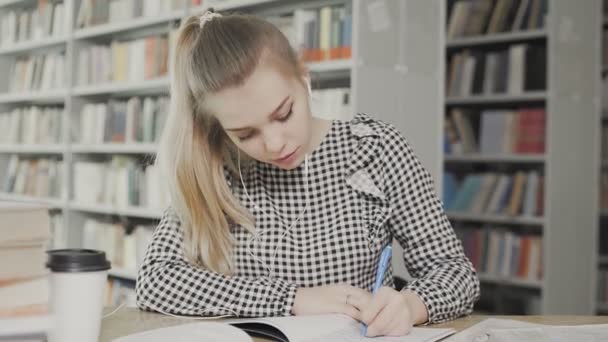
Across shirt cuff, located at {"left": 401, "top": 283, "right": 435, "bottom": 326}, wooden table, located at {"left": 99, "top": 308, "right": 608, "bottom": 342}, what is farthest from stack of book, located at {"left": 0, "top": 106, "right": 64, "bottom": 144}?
shirt cuff, located at {"left": 401, "top": 283, "right": 435, "bottom": 326}

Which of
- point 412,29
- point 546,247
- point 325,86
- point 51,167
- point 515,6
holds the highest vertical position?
point 515,6

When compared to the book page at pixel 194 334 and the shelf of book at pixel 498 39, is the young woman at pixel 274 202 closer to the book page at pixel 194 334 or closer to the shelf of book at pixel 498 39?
the book page at pixel 194 334

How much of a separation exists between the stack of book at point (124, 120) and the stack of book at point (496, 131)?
5.12 feet

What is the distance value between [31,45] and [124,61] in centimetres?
106

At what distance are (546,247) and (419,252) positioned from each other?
2.34m

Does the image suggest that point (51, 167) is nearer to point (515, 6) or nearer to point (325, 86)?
point (325, 86)

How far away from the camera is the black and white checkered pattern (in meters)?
1.26

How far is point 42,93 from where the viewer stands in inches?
177

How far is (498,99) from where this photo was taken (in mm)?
3789

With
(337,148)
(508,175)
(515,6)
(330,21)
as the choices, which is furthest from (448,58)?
(337,148)

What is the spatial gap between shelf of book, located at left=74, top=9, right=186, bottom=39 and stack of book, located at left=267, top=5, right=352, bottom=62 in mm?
850

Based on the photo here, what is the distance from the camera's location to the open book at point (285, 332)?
0.95 meters

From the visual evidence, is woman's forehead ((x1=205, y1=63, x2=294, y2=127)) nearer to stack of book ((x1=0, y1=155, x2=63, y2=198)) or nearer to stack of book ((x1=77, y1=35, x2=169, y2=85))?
stack of book ((x1=77, y1=35, x2=169, y2=85))

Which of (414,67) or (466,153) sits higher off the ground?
(414,67)
